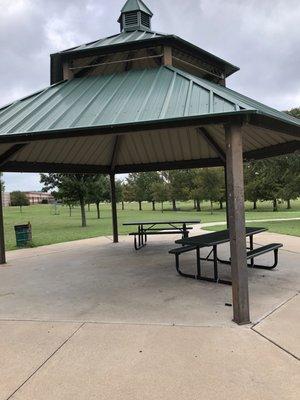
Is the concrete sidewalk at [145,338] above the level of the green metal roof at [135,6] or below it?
below

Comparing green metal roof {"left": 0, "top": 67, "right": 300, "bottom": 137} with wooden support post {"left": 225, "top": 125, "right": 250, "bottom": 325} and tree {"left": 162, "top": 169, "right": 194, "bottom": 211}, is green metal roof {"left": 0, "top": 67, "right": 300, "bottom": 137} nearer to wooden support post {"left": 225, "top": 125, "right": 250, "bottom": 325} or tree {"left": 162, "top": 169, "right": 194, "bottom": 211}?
wooden support post {"left": 225, "top": 125, "right": 250, "bottom": 325}

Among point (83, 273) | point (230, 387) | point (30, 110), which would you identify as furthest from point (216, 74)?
point (230, 387)

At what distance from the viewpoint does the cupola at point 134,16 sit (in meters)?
9.28

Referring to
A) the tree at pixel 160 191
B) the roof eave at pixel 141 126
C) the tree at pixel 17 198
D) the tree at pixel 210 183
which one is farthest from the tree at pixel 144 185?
the roof eave at pixel 141 126

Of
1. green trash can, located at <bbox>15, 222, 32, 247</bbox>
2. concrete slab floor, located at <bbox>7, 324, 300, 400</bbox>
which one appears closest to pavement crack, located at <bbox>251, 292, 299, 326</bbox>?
concrete slab floor, located at <bbox>7, 324, 300, 400</bbox>

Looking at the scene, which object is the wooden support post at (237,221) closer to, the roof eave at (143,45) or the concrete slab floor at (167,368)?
the concrete slab floor at (167,368)

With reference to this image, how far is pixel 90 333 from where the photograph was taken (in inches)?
183

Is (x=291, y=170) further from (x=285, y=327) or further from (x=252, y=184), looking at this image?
(x=285, y=327)

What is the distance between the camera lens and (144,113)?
16.4 ft

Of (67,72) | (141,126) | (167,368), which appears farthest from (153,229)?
(167,368)

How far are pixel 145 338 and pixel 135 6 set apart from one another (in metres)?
8.44

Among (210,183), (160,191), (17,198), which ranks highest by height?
(17,198)

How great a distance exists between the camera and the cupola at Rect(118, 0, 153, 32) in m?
9.28

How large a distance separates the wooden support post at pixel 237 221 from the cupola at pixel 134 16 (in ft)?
18.6
